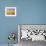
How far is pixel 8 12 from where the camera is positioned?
327 cm

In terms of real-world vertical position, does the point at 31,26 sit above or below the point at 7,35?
above

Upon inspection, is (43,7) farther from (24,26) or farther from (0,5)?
(0,5)

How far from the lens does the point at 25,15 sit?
328 centimetres

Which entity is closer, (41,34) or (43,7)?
(41,34)

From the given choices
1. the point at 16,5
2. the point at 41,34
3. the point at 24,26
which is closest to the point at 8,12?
the point at 16,5

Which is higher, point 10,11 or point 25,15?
point 10,11

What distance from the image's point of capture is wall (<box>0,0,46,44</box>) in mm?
3266

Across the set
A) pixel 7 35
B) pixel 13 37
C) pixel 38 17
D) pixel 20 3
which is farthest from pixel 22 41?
pixel 20 3

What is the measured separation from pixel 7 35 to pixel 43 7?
3.99ft

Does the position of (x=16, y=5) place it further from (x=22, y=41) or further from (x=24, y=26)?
(x=22, y=41)

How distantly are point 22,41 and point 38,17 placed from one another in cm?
77

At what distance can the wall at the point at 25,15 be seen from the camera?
3266mm

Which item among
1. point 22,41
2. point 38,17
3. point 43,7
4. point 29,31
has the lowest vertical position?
point 22,41

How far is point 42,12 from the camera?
129 inches
